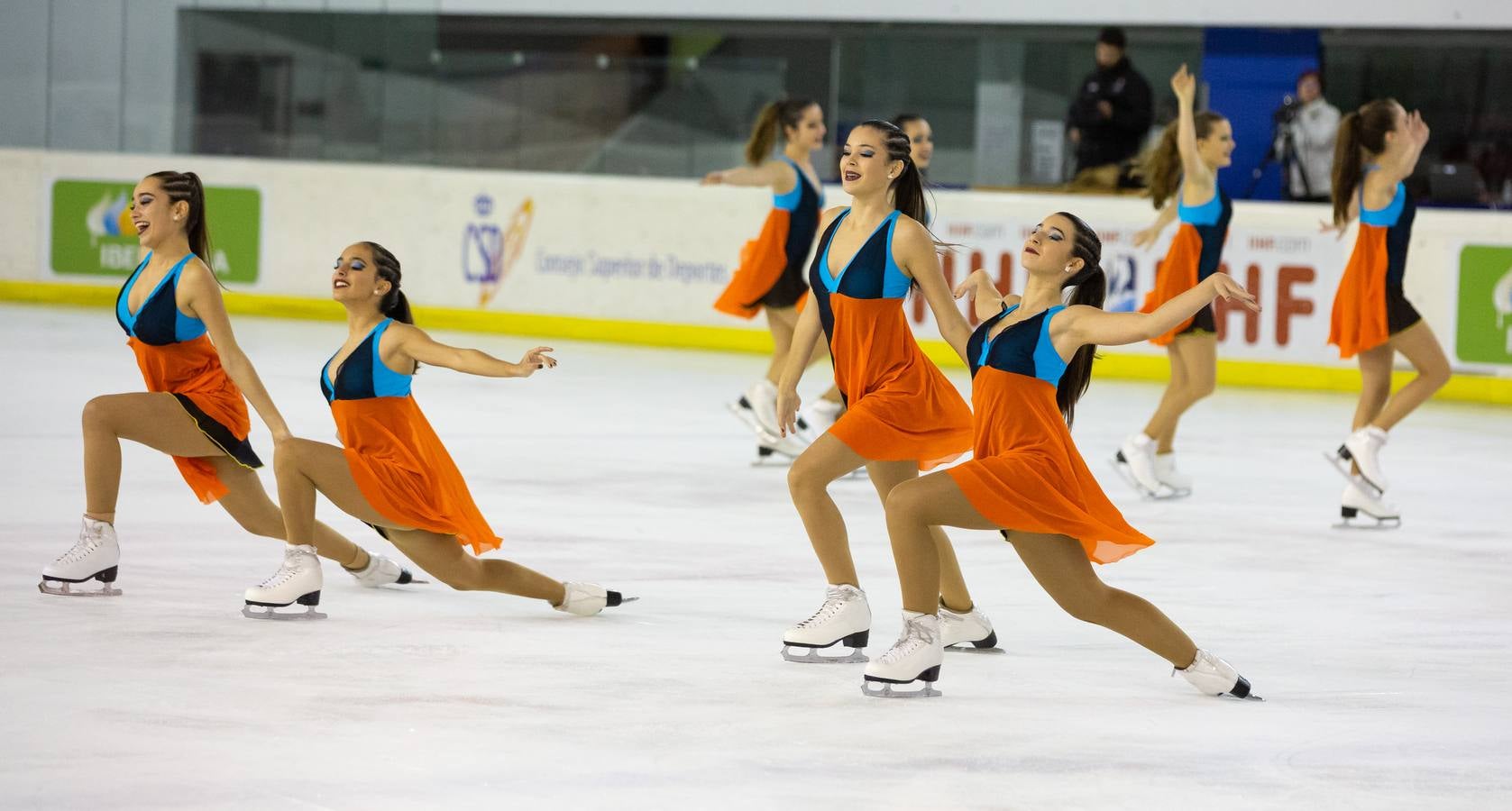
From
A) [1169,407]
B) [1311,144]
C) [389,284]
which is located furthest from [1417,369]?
[1311,144]

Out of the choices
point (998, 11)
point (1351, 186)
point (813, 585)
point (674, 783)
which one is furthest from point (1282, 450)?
point (998, 11)

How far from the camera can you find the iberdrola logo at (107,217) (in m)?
16.2

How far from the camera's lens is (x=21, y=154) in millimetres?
16344

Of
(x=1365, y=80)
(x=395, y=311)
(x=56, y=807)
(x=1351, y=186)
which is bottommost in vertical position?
(x=56, y=807)

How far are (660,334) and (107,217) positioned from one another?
4.84m

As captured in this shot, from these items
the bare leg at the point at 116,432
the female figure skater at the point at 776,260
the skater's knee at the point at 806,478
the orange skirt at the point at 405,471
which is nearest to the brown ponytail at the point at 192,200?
the bare leg at the point at 116,432

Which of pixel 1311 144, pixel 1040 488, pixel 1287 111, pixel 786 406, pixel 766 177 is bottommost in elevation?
pixel 1040 488

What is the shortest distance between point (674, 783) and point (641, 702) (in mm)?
681

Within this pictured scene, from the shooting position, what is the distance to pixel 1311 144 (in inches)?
603

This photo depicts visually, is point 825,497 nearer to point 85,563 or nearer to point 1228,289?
point 1228,289

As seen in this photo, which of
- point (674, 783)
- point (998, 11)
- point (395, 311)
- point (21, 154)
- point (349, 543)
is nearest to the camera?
point (674, 783)

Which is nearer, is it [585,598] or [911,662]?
[911,662]

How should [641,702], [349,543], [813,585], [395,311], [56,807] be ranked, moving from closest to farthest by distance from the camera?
[56,807] → [641,702] → [395,311] → [349,543] → [813,585]

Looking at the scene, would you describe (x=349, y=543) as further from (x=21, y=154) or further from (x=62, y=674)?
(x=21, y=154)
